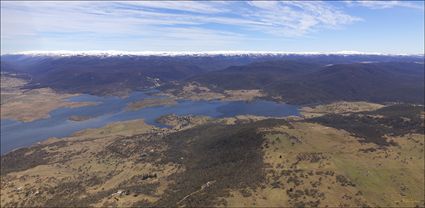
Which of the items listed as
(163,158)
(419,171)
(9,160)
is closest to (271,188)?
(419,171)

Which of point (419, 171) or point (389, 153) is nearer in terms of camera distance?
Answer: point (419, 171)

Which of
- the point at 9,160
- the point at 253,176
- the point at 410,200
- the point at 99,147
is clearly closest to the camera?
the point at 410,200

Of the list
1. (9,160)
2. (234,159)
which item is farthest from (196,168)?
(9,160)

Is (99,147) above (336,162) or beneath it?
beneath

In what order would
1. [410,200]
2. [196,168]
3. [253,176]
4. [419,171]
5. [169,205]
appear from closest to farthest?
[169,205]
[410,200]
[253,176]
[419,171]
[196,168]

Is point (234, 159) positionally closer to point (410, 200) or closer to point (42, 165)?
point (410, 200)

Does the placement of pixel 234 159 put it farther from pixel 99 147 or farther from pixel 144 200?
pixel 99 147

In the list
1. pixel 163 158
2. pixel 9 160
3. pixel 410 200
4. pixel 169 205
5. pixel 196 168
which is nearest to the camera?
pixel 169 205

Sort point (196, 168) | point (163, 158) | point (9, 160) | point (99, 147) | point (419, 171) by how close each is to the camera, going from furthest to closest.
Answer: point (99, 147) < point (9, 160) < point (163, 158) < point (196, 168) < point (419, 171)

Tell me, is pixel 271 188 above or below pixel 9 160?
above
